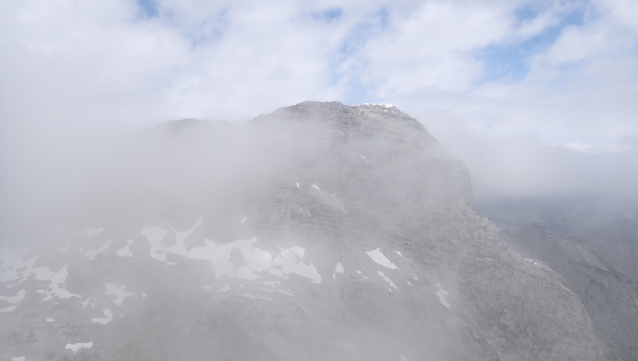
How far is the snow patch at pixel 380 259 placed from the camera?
100 metres

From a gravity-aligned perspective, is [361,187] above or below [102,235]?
above

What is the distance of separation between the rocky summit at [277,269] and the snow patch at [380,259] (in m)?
0.65

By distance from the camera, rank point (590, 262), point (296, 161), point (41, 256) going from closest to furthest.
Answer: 1. point (41, 256)
2. point (296, 161)
3. point (590, 262)

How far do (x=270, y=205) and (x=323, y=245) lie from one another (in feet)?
78.7

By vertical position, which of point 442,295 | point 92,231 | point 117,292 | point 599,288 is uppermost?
point 92,231

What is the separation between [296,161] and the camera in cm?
13475

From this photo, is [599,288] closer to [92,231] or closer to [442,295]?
[442,295]

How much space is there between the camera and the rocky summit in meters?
71.2

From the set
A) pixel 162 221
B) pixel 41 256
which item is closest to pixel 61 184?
pixel 41 256

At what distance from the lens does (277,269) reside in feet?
301

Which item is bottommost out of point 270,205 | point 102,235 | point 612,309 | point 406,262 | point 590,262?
point 612,309

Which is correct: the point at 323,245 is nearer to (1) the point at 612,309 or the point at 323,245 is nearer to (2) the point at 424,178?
(2) the point at 424,178

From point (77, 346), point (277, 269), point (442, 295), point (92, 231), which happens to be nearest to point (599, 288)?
point (442, 295)

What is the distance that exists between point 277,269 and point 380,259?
3296 centimetres
